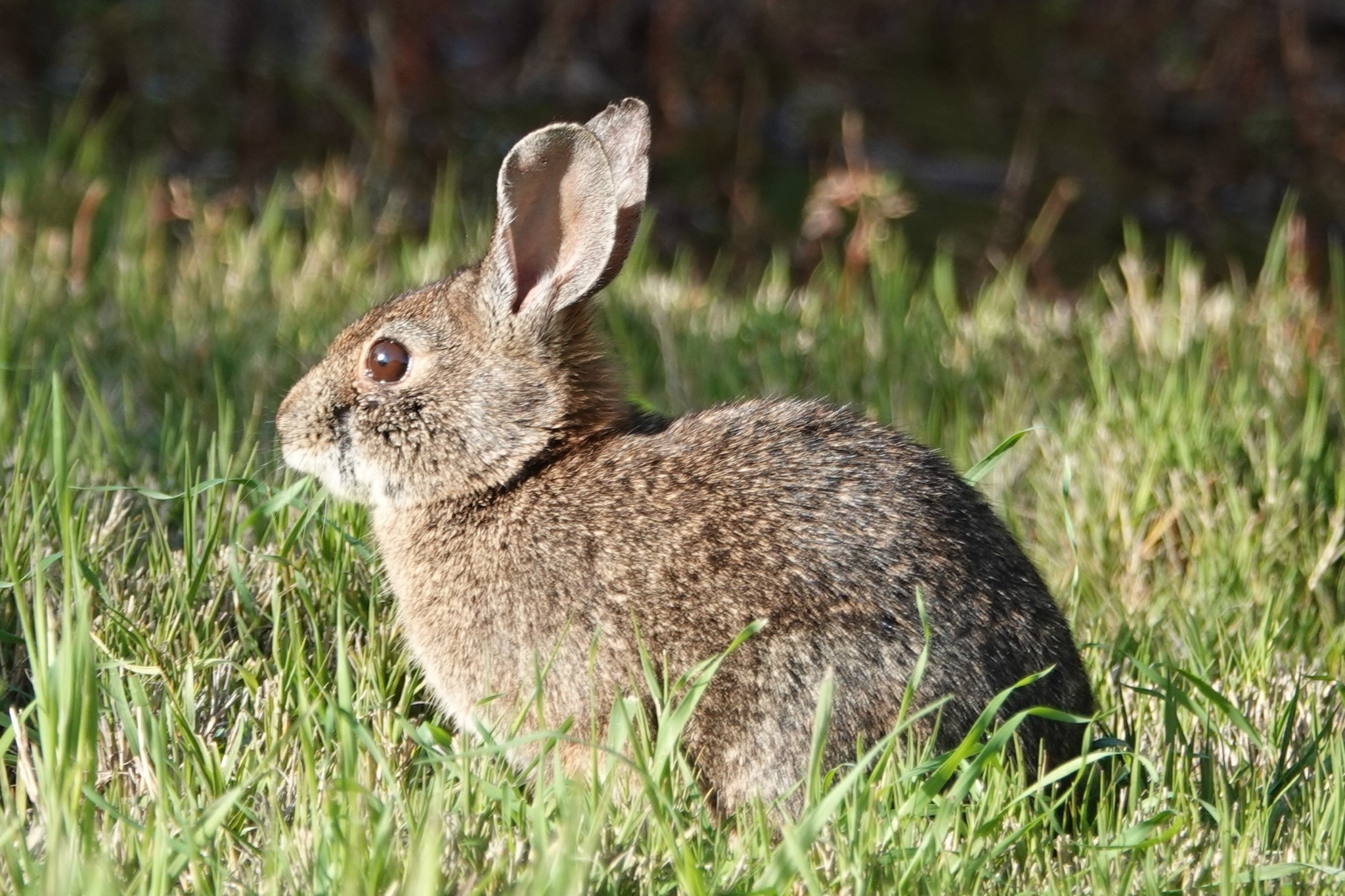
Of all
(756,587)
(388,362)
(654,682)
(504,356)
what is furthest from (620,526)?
(388,362)

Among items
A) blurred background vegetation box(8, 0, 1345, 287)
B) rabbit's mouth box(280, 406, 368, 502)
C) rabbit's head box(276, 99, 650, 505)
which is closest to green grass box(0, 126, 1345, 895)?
rabbit's mouth box(280, 406, 368, 502)

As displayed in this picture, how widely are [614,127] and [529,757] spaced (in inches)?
53.8

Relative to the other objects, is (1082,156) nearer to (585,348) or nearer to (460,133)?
(460,133)

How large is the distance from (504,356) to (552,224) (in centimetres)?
31

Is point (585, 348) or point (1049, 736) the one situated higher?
point (585, 348)

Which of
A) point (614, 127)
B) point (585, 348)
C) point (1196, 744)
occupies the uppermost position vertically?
point (614, 127)

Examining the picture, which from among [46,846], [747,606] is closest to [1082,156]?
[747,606]

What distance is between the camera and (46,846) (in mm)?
2188

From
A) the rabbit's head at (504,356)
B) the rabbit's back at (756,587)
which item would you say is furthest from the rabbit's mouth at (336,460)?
the rabbit's back at (756,587)

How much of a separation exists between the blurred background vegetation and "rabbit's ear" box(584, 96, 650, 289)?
4.17 metres

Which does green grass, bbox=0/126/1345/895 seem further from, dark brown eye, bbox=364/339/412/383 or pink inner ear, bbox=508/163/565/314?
pink inner ear, bbox=508/163/565/314

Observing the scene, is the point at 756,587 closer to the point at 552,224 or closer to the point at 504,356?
the point at 504,356

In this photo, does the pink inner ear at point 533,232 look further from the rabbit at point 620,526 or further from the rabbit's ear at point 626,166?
the rabbit's ear at point 626,166

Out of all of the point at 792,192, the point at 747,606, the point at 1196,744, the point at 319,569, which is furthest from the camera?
the point at 792,192
